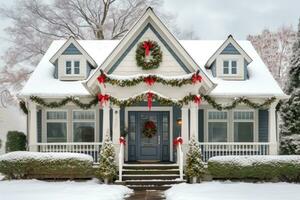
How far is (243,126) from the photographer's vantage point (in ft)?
72.9

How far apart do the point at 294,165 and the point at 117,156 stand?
7433 mm

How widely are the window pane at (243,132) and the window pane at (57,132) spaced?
8.22 m

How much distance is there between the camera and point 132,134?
22.1m

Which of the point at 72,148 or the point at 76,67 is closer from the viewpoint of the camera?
the point at 72,148

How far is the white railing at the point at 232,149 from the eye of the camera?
2061cm

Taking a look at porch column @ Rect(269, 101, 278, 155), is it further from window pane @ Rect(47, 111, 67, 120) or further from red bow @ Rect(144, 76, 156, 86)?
window pane @ Rect(47, 111, 67, 120)

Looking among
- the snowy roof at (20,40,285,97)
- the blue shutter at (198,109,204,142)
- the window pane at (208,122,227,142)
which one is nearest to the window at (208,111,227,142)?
the window pane at (208,122,227,142)

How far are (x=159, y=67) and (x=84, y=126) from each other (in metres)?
5.03

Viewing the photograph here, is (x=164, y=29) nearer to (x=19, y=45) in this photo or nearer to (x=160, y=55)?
(x=160, y=55)

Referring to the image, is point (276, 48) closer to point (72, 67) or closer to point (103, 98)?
point (72, 67)

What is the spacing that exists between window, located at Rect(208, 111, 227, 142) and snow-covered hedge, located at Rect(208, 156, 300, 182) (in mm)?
2961

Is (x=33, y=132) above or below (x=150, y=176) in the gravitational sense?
above

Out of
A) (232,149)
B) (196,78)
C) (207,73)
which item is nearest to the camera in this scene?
(196,78)

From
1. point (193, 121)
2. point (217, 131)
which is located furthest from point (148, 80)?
point (217, 131)
